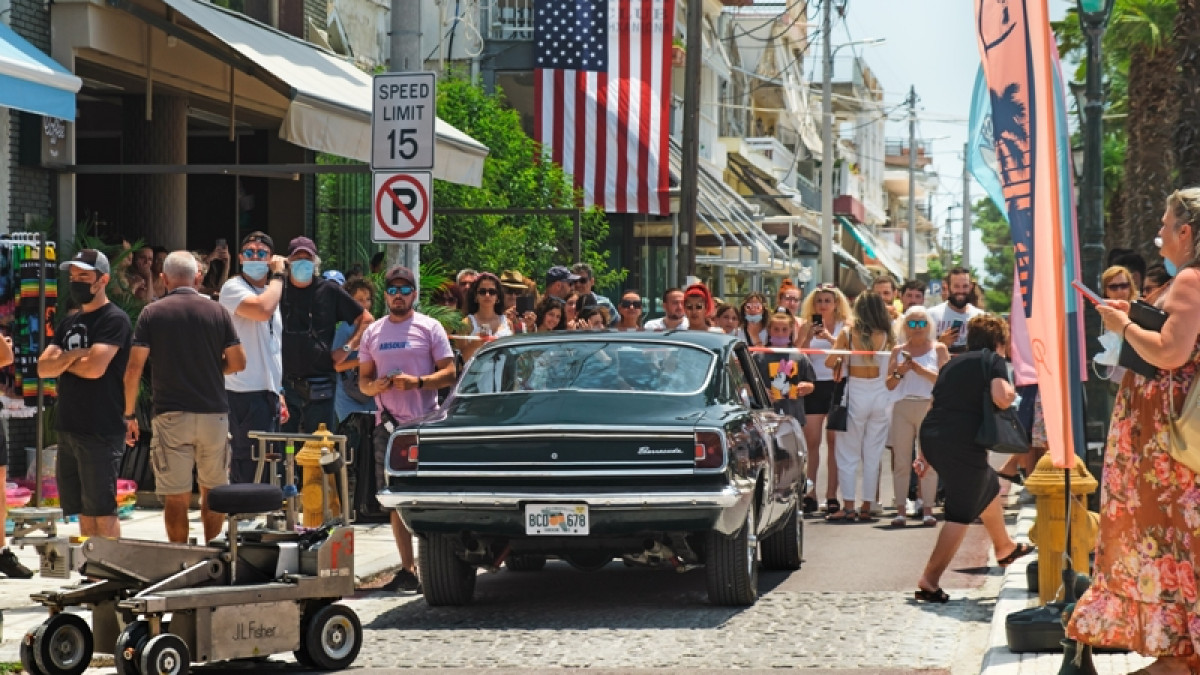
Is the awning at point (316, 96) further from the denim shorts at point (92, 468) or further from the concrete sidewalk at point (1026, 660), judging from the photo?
the concrete sidewalk at point (1026, 660)

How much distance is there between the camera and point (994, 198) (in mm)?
9398

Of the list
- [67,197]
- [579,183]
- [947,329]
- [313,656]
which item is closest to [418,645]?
[313,656]

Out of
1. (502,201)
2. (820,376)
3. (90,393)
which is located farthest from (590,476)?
(502,201)

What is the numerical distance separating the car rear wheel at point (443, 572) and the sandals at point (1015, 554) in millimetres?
3543

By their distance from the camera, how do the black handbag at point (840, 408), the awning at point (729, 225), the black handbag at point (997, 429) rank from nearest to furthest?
the black handbag at point (997, 429)
the black handbag at point (840, 408)
the awning at point (729, 225)

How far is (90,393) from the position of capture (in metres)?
10.7

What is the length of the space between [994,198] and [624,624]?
292 centimetres

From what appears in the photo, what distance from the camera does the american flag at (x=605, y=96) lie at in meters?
30.5

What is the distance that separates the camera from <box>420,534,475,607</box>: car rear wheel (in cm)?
1066

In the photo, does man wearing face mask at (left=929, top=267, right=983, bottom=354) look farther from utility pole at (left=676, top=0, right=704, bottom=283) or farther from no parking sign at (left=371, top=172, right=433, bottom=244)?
utility pole at (left=676, top=0, right=704, bottom=283)

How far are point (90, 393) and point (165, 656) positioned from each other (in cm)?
289

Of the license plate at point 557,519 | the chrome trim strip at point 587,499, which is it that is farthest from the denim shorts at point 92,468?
the license plate at point 557,519

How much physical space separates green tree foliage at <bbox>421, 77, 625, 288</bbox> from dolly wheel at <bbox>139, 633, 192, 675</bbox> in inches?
630

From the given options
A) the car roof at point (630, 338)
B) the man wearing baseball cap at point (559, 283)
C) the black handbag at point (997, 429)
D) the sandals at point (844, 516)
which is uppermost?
the man wearing baseball cap at point (559, 283)
